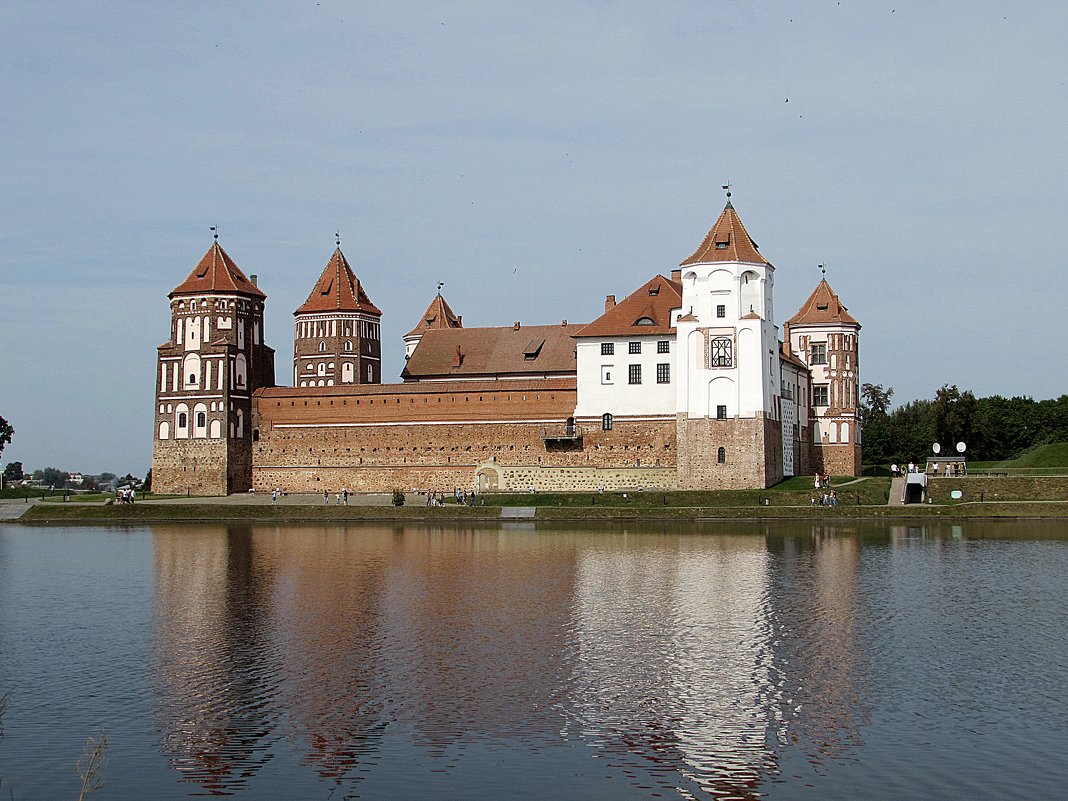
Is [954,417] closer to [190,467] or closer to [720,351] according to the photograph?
[720,351]

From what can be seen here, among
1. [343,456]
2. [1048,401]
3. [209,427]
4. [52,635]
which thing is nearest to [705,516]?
[343,456]

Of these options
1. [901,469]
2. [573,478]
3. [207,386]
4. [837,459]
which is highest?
[207,386]

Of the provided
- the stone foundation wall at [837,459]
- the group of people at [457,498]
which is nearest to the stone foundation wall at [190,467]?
the group of people at [457,498]

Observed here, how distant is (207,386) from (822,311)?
28.0 m

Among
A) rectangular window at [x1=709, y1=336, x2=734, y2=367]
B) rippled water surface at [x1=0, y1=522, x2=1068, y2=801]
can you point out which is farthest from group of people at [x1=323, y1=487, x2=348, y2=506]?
rippled water surface at [x1=0, y1=522, x2=1068, y2=801]

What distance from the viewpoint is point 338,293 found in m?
67.1

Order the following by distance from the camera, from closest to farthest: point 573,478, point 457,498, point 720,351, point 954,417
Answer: point 457,498
point 720,351
point 573,478
point 954,417

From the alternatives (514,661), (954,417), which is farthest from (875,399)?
(514,661)

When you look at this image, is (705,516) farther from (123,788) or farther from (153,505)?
(123,788)

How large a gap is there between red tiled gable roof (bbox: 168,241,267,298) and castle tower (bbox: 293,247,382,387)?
10803mm

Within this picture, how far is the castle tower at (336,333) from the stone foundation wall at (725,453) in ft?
76.9

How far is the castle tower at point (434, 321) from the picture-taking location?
69938mm

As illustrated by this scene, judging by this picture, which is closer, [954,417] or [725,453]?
[725,453]

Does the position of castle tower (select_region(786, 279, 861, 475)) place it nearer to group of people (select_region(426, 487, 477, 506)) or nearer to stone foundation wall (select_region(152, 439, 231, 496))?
group of people (select_region(426, 487, 477, 506))
